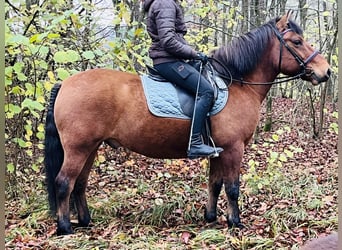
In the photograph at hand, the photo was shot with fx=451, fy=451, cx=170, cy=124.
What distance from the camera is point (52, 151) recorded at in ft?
9.75

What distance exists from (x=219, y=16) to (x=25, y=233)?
343 centimetres

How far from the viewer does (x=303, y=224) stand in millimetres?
2967

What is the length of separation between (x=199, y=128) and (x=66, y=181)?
92 centimetres

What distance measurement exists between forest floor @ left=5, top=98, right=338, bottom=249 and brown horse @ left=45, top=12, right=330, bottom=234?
0.18 meters

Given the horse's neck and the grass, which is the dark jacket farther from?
the grass

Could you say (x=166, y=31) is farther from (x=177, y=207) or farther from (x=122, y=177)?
(x=122, y=177)

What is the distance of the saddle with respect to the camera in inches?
115

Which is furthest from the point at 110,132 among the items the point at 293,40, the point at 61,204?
the point at 293,40

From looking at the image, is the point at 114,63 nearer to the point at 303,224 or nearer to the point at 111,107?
the point at 111,107

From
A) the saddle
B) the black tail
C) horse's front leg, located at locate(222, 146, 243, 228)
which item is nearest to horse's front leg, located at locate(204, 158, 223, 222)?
horse's front leg, located at locate(222, 146, 243, 228)

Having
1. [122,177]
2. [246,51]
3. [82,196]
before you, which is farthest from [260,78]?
[122,177]

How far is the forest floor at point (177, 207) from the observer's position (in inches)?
110

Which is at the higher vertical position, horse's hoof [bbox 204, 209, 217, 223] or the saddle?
the saddle

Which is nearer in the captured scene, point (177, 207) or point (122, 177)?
point (177, 207)
